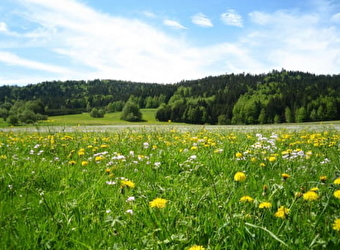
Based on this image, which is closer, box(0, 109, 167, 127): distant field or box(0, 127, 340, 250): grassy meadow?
box(0, 127, 340, 250): grassy meadow

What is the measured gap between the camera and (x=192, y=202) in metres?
2.78

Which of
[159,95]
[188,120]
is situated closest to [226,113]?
[188,120]

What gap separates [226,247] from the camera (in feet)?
6.09

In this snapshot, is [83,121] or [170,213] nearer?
[170,213]

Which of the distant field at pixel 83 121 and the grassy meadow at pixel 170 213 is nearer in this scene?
the grassy meadow at pixel 170 213

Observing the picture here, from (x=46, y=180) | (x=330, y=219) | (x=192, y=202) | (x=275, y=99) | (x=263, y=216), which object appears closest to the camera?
(x=330, y=219)

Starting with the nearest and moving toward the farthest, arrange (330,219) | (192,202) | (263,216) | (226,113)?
(330,219), (263,216), (192,202), (226,113)

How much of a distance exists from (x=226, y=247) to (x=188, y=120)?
116m

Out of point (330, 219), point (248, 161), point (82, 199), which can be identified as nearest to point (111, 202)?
point (82, 199)

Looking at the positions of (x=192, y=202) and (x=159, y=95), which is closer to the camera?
(x=192, y=202)

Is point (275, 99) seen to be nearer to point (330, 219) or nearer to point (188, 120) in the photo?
point (188, 120)

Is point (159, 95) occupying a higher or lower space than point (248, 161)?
higher

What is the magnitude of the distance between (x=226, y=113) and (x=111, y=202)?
121 meters

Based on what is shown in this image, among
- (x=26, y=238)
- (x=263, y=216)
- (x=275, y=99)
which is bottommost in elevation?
(x=26, y=238)
